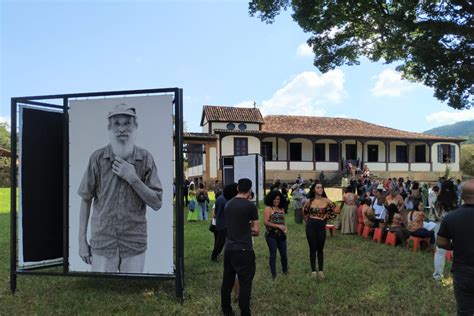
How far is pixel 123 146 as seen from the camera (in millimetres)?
6367

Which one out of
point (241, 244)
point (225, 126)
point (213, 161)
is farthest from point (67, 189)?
point (225, 126)

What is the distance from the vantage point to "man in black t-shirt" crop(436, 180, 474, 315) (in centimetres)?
364

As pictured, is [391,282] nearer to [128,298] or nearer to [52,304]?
[128,298]

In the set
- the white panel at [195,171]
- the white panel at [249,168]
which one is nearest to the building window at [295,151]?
the white panel at [195,171]

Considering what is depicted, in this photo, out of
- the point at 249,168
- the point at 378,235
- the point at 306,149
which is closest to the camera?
the point at 378,235

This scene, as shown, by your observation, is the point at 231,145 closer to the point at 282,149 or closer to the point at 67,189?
the point at 282,149

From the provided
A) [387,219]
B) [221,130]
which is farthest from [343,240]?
[221,130]

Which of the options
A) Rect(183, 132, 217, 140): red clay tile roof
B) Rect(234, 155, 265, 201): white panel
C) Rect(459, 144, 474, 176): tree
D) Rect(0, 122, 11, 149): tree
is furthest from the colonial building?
Rect(0, 122, 11, 149): tree

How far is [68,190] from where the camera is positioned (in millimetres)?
6586

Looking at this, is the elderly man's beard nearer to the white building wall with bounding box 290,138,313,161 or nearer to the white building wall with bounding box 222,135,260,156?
the white building wall with bounding box 222,135,260,156

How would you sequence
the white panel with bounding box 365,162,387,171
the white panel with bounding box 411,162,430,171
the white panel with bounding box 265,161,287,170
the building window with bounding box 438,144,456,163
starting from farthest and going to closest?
1. the building window with bounding box 438,144,456,163
2. the white panel with bounding box 411,162,430,171
3. the white panel with bounding box 365,162,387,171
4. the white panel with bounding box 265,161,287,170

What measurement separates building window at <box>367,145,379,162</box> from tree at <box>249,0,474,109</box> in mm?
26130

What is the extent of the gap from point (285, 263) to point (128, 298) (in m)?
2.64

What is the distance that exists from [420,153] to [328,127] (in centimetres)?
979
